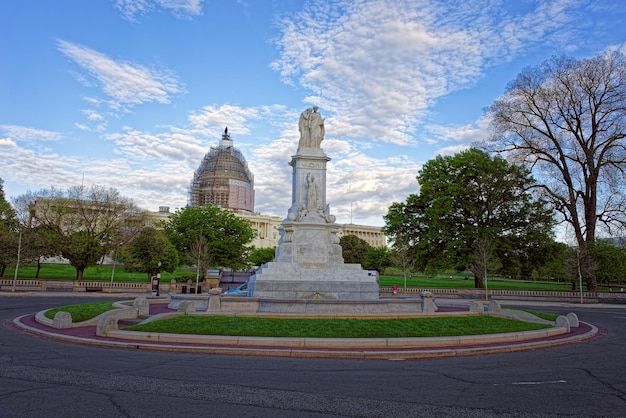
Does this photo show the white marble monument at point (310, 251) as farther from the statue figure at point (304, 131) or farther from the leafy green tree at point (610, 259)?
the leafy green tree at point (610, 259)

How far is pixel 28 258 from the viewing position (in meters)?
45.6

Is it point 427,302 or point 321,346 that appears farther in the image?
point 427,302

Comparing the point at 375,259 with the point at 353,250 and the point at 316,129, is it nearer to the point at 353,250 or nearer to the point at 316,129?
the point at 353,250

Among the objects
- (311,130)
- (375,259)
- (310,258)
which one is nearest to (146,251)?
(311,130)

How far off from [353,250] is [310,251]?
A: 81035 millimetres

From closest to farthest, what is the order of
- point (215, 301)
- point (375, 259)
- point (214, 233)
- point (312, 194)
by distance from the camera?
point (215, 301) < point (312, 194) < point (214, 233) < point (375, 259)

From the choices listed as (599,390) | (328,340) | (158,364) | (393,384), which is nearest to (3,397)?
(158,364)

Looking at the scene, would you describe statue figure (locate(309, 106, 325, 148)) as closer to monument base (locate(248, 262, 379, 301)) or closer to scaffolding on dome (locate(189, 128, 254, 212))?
monument base (locate(248, 262, 379, 301))

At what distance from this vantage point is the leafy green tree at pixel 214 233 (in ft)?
207

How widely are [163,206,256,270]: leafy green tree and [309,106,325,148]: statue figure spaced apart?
36.9 metres

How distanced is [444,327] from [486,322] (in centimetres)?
272

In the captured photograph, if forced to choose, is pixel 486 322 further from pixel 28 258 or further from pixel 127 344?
pixel 28 258

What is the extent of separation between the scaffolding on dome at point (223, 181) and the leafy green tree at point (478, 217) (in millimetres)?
97120

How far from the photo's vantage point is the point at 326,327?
15469mm
